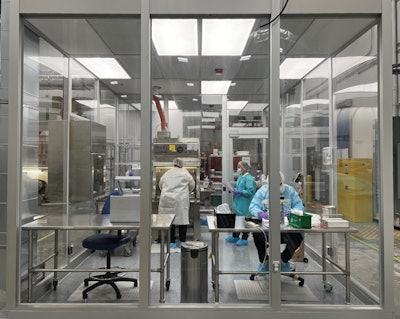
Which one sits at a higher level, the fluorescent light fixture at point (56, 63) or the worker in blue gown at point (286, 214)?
the fluorescent light fixture at point (56, 63)

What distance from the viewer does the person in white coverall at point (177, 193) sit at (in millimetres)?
3785

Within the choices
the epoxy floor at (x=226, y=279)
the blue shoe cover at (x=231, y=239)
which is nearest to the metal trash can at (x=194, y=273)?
the epoxy floor at (x=226, y=279)

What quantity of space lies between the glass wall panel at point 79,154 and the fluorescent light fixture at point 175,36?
21cm

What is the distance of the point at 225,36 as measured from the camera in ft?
11.2

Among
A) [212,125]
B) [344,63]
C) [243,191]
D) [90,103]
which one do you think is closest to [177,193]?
[243,191]

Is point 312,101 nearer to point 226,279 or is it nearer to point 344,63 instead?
point 344,63

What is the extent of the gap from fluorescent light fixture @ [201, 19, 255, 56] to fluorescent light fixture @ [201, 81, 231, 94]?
405mm

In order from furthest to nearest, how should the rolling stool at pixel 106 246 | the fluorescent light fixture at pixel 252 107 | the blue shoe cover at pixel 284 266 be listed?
the fluorescent light fixture at pixel 252 107 → the blue shoe cover at pixel 284 266 → the rolling stool at pixel 106 246

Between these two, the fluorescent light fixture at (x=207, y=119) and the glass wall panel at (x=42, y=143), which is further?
the fluorescent light fixture at (x=207, y=119)

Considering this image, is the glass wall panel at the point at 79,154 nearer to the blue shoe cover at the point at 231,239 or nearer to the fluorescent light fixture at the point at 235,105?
the blue shoe cover at the point at 231,239

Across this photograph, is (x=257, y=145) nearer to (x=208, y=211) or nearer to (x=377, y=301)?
(x=208, y=211)

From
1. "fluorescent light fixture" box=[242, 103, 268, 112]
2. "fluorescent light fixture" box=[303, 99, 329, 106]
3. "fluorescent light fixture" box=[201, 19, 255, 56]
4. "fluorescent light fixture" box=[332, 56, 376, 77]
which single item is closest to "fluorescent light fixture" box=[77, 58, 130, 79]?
"fluorescent light fixture" box=[201, 19, 255, 56]

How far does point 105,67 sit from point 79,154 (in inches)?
41.6

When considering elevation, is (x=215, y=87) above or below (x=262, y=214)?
above
